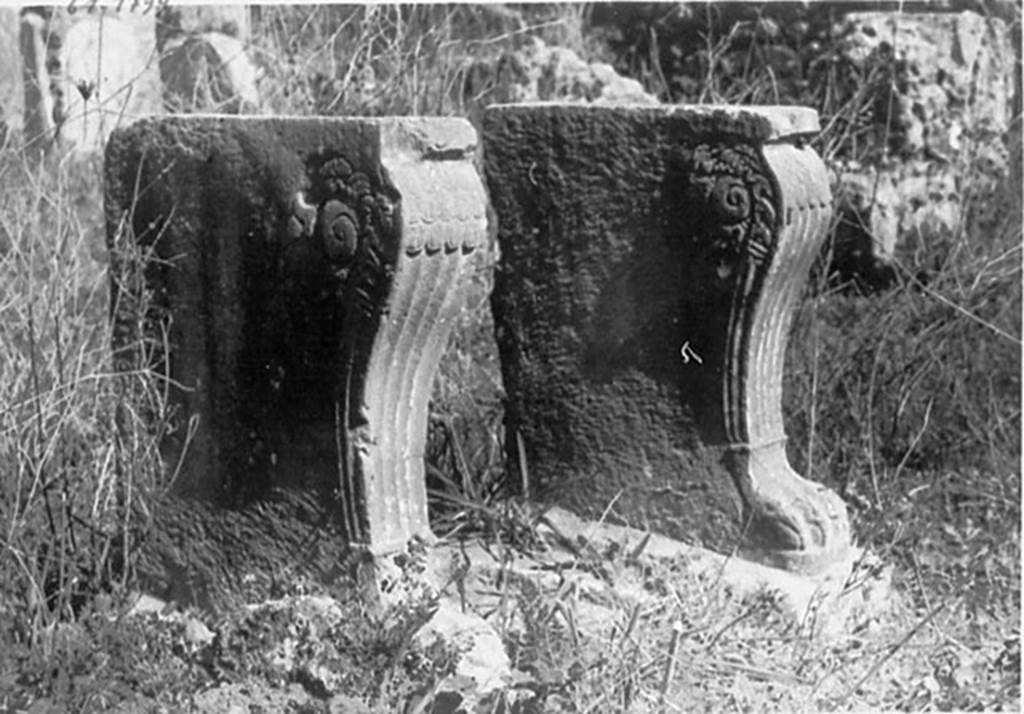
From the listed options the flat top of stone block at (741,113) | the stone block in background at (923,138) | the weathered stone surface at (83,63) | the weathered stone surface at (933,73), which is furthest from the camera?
the weathered stone surface at (933,73)

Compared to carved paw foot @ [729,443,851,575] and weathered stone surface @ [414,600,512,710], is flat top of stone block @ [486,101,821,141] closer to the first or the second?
carved paw foot @ [729,443,851,575]

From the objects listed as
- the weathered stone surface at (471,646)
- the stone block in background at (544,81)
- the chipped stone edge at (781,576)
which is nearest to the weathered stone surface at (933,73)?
the stone block in background at (544,81)

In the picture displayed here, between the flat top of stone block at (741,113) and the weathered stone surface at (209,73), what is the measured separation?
75.9 inches

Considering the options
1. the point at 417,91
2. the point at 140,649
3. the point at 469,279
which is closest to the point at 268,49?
the point at 417,91

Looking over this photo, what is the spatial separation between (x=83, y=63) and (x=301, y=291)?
2.93 metres

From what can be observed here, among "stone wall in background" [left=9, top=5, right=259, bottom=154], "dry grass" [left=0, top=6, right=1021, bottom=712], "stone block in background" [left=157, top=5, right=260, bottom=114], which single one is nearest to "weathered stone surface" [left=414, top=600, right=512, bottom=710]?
"dry grass" [left=0, top=6, right=1021, bottom=712]

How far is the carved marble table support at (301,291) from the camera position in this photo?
472cm

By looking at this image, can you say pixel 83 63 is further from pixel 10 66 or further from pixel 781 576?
pixel 781 576

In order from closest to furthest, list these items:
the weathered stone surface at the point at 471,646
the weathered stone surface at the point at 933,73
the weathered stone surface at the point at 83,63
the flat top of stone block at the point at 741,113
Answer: the weathered stone surface at the point at 471,646, the flat top of stone block at the point at 741,113, the weathered stone surface at the point at 83,63, the weathered stone surface at the point at 933,73

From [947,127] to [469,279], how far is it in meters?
3.51

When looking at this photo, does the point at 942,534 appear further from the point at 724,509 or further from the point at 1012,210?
the point at 1012,210

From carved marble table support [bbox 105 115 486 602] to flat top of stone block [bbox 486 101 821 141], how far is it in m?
0.75

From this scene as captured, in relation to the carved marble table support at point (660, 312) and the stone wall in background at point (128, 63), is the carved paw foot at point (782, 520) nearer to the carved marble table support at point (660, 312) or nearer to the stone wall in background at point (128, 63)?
the carved marble table support at point (660, 312)

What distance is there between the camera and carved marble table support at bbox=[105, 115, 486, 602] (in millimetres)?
4719
